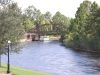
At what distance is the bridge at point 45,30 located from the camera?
6834 inches

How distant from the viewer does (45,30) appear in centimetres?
18175

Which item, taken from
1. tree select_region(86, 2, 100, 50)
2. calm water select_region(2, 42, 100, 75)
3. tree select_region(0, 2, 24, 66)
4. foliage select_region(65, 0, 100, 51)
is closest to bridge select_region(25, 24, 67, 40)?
foliage select_region(65, 0, 100, 51)

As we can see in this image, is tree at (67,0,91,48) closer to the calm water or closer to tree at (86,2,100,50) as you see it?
tree at (86,2,100,50)

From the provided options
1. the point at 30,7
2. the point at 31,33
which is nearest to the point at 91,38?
the point at 31,33

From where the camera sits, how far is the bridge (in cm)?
17359

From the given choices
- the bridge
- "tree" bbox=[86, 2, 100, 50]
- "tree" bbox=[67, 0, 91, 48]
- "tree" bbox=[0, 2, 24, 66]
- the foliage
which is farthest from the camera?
the bridge

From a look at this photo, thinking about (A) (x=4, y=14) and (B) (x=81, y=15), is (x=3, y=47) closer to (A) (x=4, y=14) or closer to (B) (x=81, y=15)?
(A) (x=4, y=14)

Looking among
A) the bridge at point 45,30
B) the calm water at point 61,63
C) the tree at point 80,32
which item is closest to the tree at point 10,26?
the calm water at point 61,63

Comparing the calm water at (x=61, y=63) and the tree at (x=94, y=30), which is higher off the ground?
the tree at (x=94, y=30)

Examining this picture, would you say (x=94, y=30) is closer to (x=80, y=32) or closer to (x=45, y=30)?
(x=80, y=32)

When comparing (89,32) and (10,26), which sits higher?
(10,26)

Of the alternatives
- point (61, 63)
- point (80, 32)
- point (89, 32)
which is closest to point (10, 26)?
point (61, 63)

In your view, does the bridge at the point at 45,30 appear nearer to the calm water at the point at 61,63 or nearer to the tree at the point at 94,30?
the tree at the point at 94,30

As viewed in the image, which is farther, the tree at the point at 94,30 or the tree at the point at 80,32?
the tree at the point at 80,32
